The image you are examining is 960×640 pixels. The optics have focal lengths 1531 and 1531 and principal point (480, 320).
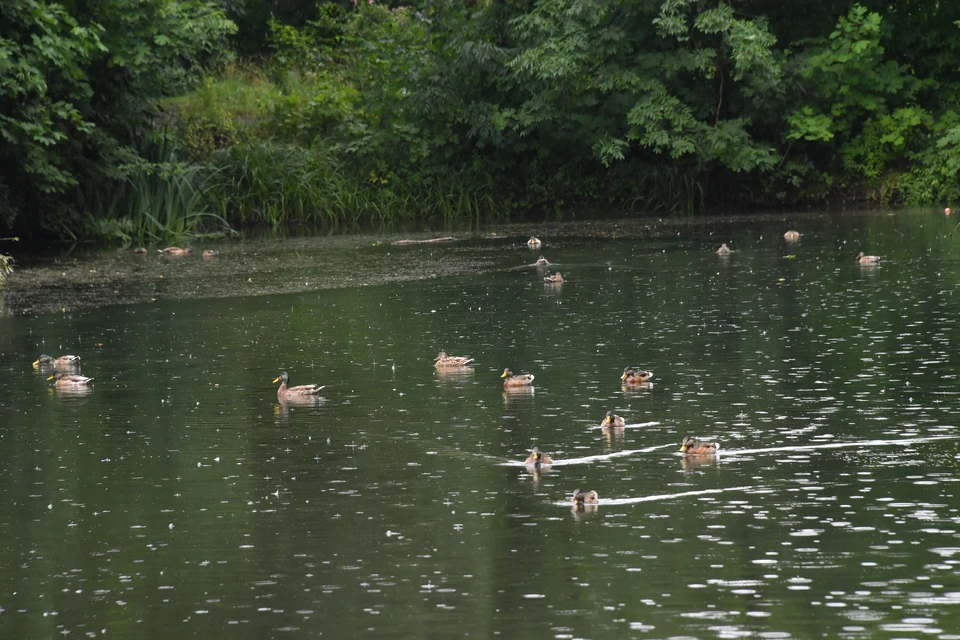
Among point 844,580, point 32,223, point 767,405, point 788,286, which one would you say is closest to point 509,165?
point 32,223

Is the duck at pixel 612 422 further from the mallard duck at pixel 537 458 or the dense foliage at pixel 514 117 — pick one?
the dense foliage at pixel 514 117

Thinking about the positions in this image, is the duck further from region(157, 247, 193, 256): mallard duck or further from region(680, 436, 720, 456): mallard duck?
region(157, 247, 193, 256): mallard duck

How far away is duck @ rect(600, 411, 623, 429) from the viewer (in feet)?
42.5

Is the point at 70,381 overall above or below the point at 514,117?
below

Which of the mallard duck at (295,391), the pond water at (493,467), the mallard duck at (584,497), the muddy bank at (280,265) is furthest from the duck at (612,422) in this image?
the muddy bank at (280,265)

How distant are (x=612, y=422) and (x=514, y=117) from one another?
28.3m

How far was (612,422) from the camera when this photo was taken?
13.0 metres

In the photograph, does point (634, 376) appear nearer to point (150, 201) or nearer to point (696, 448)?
point (696, 448)

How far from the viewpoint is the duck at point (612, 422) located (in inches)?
511

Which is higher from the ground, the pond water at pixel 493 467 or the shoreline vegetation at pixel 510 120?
the shoreline vegetation at pixel 510 120

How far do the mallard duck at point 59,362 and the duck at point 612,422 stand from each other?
7.22 metres

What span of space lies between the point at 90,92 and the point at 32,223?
Result: 4467mm

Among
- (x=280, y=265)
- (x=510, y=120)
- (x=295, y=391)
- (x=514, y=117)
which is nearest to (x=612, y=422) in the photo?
(x=295, y=391)

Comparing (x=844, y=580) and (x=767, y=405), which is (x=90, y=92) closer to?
(x=767, y=405)
